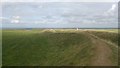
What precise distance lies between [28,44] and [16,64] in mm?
2243

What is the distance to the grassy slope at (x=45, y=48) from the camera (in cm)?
2553

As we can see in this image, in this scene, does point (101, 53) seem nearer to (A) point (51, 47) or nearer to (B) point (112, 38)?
(B) point (112, 38)

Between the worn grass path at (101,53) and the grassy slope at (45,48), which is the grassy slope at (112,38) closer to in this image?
the worn grass path at (101,53)

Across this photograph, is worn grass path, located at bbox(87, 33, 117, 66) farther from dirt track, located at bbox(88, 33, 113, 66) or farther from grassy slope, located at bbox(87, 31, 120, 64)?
grassy slope, located at bbox(87, 31, 120, 64)

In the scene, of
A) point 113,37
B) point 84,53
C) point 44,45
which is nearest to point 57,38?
point 44,45

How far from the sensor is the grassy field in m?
25.4

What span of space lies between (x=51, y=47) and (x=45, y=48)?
1.80 feet

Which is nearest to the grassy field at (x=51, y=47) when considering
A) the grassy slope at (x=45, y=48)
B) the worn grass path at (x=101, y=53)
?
the grassy slope at (x=45, y=48)

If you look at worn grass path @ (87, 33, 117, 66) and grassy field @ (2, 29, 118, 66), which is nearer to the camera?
worn grass path @ (87, 33, 117, 66)

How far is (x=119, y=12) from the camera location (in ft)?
88.9

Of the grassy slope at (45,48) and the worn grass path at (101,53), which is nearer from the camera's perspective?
the worn grass path at (101,53)

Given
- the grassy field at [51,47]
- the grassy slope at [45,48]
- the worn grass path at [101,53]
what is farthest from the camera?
the grassy slope at [45,48]

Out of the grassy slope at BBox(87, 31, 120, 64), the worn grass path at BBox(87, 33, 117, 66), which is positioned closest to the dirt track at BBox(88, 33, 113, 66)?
A: the worn grass path at BBox(87, 33, 117, 66)

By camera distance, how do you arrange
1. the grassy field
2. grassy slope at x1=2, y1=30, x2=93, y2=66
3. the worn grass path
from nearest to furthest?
1. the worn grass path
2. the grassy field
3. grassy slope at x1=2, y1=30, x2=93, y2=66
